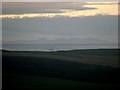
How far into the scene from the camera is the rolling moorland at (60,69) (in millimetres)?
3938

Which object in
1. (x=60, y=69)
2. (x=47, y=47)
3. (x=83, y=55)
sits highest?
(x=47, y=47)

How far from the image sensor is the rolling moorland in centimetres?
394

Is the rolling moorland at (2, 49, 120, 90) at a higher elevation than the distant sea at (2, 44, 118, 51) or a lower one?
lower

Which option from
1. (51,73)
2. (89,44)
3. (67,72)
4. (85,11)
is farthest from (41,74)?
(85,11)

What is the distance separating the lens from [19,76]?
406cm

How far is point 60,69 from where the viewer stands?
156 inches

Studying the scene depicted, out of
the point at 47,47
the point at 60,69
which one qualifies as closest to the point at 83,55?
the point at 60,69

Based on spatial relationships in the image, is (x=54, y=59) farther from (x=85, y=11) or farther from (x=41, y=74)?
(x=85, y=11)

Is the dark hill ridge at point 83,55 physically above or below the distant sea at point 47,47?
below

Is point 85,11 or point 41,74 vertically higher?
point 85,11

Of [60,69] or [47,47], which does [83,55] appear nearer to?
[60,69]

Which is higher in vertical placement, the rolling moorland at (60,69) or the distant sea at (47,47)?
the distant sea at (47,47)

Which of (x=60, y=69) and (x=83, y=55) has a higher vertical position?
(x=83, y=55)

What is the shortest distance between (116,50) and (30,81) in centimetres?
149
